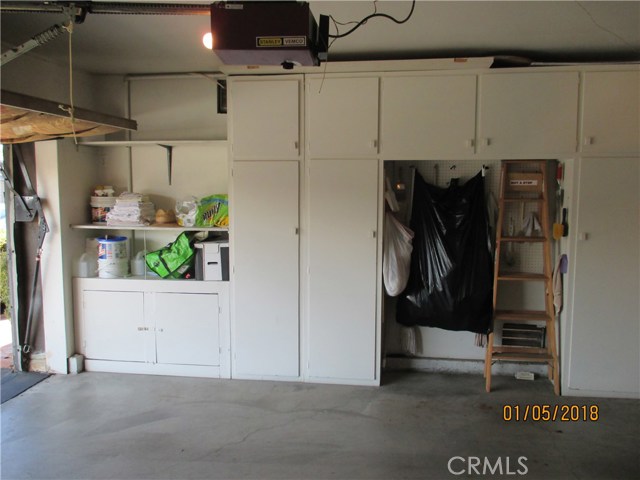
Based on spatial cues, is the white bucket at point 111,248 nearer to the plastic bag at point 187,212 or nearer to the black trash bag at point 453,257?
the plastic bag at point 187,212

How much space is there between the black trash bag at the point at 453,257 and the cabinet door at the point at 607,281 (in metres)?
0.63

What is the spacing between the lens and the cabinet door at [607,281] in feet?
10.1

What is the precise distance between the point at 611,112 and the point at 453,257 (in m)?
1.48

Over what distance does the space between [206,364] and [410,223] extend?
2.02m

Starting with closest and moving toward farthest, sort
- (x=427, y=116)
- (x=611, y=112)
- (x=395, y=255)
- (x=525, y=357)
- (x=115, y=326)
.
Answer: (x=611, y=112), (x=427, y=116), (x=525, y=357), (x=395, y=255), (x=115, y=326)

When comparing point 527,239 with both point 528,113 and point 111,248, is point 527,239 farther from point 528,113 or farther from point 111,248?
point 111,248

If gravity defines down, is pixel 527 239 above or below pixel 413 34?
below

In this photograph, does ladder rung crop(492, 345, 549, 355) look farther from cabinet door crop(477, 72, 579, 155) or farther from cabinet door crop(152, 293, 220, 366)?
cabinet door crop(152, 293, 220, 366)

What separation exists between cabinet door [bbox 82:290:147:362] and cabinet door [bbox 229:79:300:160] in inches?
60.6

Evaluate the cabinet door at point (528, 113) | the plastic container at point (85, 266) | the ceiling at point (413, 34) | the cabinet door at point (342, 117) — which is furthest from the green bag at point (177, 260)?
the cabinet door at point (528, 113)

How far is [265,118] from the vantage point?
10.8 ft

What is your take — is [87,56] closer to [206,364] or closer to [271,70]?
[271,70]

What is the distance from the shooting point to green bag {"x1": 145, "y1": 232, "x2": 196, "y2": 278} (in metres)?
3.53

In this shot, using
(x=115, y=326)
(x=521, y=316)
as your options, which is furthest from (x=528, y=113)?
(x=115, y=326)
